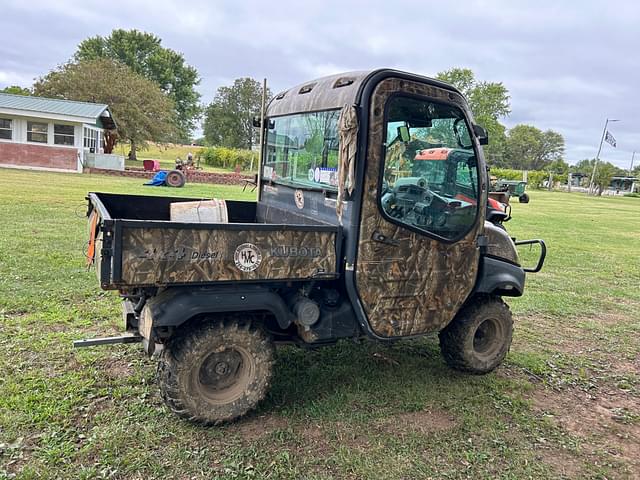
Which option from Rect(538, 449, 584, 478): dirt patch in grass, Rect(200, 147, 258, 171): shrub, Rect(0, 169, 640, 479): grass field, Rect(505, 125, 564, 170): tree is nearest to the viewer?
Rect(0, 169, 640, 479): grass field

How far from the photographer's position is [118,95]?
34719mm

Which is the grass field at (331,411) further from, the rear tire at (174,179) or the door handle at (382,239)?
the rear tire at (174,179)

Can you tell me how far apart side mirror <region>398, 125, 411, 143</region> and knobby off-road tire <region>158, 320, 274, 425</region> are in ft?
5.29

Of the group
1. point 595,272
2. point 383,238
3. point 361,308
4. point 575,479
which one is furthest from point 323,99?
point 595,272

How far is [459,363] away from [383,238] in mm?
1476

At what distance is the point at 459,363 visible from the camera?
4168 mm

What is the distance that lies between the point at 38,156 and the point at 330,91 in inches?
1041

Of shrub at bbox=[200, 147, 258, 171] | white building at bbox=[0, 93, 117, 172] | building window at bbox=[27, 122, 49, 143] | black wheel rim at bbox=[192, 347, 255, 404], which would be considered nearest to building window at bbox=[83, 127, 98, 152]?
white building at bbox=[0, 93, 117, 172]

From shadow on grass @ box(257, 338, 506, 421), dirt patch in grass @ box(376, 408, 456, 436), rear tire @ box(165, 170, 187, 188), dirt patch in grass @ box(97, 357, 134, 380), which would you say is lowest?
dirt patch in grass @ box(376, 408, 456, 436)

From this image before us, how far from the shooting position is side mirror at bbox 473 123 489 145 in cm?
373

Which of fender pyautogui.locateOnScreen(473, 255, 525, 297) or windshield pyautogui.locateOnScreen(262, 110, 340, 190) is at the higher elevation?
windshield pyautogui.locateOnScreen(262, 110, 340, 190)

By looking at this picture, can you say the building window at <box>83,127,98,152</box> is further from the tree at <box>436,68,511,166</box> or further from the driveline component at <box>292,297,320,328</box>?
the tree at <box>436,68,511,166</box>

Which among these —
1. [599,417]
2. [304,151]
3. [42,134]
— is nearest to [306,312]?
[304,151]

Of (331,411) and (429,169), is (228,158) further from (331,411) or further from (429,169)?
(331,411)
